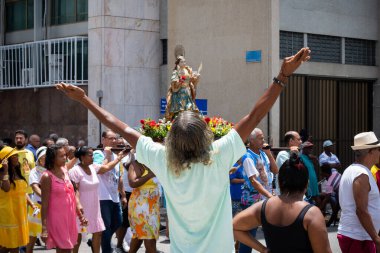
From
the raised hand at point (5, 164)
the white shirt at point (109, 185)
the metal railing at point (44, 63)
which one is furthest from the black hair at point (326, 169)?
the metal railing at point (44, 63)

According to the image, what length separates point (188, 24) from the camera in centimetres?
2159

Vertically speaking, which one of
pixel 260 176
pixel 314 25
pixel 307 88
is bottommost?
pixel 260 176

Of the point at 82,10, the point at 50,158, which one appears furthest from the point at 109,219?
the point at 82,10

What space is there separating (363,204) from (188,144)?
262cm

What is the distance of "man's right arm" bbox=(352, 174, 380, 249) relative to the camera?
6168 mm

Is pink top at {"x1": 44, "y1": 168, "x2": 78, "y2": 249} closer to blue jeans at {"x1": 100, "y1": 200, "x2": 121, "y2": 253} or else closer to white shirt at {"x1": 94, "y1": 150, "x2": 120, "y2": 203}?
blue jeans at {"x1": 100, "y1": 200, "x2": 121, "y2": 253}

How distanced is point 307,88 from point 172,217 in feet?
55.6

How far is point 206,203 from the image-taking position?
420 cm

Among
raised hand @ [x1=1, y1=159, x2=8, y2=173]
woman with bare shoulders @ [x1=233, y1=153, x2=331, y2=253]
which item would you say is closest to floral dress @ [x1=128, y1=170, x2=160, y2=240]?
raised hand @ [x1=1, y1=159, x2=8, y2=173]

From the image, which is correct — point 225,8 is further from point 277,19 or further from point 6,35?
point 6,35

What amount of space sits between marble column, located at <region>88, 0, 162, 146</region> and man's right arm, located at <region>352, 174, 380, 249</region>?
1715 cm

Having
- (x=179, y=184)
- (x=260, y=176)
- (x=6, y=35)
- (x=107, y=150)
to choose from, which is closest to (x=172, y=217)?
(x=179, y=184)

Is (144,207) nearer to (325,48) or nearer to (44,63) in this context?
(325,48)

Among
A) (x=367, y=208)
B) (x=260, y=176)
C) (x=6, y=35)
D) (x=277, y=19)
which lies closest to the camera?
(x=367, y=208)
